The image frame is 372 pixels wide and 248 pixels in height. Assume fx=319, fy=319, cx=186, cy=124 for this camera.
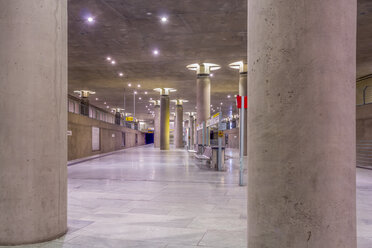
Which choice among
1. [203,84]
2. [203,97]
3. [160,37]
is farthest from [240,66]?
[160,37]

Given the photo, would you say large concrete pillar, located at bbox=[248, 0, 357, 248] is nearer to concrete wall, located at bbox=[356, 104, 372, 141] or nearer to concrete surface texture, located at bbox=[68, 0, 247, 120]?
concrete surface texture, located at bbox=[68, 0, 247, 120]

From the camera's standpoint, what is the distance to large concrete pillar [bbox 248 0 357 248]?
2.43 metres

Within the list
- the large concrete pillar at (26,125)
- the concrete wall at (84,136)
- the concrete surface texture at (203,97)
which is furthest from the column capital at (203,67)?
the large concrete pillar at (26,125)

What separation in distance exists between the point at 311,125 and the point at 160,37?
1670 cm

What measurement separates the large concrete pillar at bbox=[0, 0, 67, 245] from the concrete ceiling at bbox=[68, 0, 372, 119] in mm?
9633

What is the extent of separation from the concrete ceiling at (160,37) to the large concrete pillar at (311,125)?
456 inches

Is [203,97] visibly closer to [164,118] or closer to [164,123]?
[164,123]

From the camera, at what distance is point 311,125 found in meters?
2.46

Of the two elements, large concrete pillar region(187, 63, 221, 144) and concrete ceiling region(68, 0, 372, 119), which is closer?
concrete ceiling region(68, 0, 372, 119)

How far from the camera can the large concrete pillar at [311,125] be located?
2.43m

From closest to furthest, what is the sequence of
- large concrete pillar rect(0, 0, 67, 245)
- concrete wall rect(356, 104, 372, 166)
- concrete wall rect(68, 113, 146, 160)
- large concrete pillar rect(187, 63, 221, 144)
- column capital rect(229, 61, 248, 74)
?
large concrete pillar rect(0, 0, 67, 245)
concrete wall rect(356, 104, 372, 166)
concrete wall rect(68, 113, 146, 160)
column capital rect(229, 61, 248, 74)
large concrete pillar rect(187, 63, 221, 144)

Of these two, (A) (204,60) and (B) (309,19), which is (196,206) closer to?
(B) (309,19)

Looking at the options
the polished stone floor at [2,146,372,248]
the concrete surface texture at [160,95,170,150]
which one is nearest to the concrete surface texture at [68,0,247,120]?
the polished stone floor at [2,146,372,248]

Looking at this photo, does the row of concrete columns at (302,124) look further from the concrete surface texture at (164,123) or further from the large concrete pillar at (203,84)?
the concrete surface texture at (164,123)
